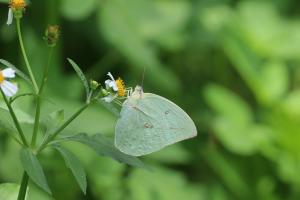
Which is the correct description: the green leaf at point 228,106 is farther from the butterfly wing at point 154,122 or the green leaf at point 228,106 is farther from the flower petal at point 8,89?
the flower petal at point 8,89

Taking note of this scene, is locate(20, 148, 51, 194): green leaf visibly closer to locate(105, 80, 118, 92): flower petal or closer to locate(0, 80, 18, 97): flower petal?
locate(0, 80, 18, 97): flower petal

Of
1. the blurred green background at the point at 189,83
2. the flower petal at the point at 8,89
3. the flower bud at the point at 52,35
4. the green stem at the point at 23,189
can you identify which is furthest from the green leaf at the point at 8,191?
the blurred green background at the point at 189,83

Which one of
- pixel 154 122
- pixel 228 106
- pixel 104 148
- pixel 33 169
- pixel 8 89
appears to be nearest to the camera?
pixel 33 169

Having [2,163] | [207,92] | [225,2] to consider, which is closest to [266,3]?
[225,2]

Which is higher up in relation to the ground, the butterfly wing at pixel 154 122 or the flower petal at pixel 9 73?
the flower petal at pixel 9 73

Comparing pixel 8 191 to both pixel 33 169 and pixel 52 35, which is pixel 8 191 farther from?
pixel 52 35

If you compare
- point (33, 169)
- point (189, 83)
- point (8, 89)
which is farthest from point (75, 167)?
point (189, 83)

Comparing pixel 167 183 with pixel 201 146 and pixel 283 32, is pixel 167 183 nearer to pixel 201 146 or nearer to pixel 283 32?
pixel 201 146
